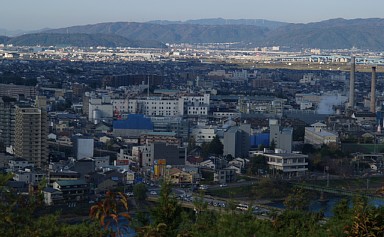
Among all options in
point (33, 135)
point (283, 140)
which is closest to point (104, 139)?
point (283, 140)

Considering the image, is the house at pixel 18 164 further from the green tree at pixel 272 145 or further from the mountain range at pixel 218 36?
the mountain range at pixel 218 36

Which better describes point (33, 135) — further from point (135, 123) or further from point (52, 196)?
point (135, 123)

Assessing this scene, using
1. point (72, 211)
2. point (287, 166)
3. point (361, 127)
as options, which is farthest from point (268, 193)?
point (361, 127)

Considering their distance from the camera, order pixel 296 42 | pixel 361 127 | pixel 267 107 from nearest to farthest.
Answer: pixel 361 127
pixel 267 107
pixel 296 42

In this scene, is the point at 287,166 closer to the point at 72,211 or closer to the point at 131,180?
the point at 131,180

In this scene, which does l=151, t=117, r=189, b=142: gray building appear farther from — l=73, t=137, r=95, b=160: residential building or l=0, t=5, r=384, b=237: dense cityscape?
l=73, t=137, r=95, b=160: residential building

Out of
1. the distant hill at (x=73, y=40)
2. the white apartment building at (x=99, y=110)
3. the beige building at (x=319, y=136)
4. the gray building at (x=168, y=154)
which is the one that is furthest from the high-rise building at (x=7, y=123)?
the distant hill at (x=73, y=40)

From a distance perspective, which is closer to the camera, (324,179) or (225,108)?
(324,179)
